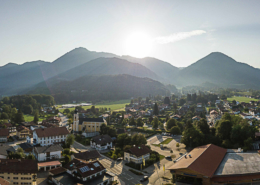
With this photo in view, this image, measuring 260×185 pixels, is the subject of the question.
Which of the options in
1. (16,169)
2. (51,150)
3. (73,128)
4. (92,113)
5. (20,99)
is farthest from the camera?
(20,99)

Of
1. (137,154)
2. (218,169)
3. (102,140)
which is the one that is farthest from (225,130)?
(102,140)

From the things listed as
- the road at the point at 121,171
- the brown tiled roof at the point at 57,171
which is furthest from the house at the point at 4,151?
the road at the point at 121,171

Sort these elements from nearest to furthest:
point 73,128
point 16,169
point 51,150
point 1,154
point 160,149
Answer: point 16,169, point 1,154, point 51,150, point 160,149, point 73,128

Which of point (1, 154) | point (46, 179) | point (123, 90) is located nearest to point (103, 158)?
point (46, 179)

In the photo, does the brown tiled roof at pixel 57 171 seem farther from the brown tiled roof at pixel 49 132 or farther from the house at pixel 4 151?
the brown tiled roof at pixel 49 132

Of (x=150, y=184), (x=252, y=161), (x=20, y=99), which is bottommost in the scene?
(x=150, y=184)

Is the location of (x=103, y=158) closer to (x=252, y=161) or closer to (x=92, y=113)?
(x=252, y=161)

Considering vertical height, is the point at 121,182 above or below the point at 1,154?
below

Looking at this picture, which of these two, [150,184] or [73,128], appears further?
[73,128]
